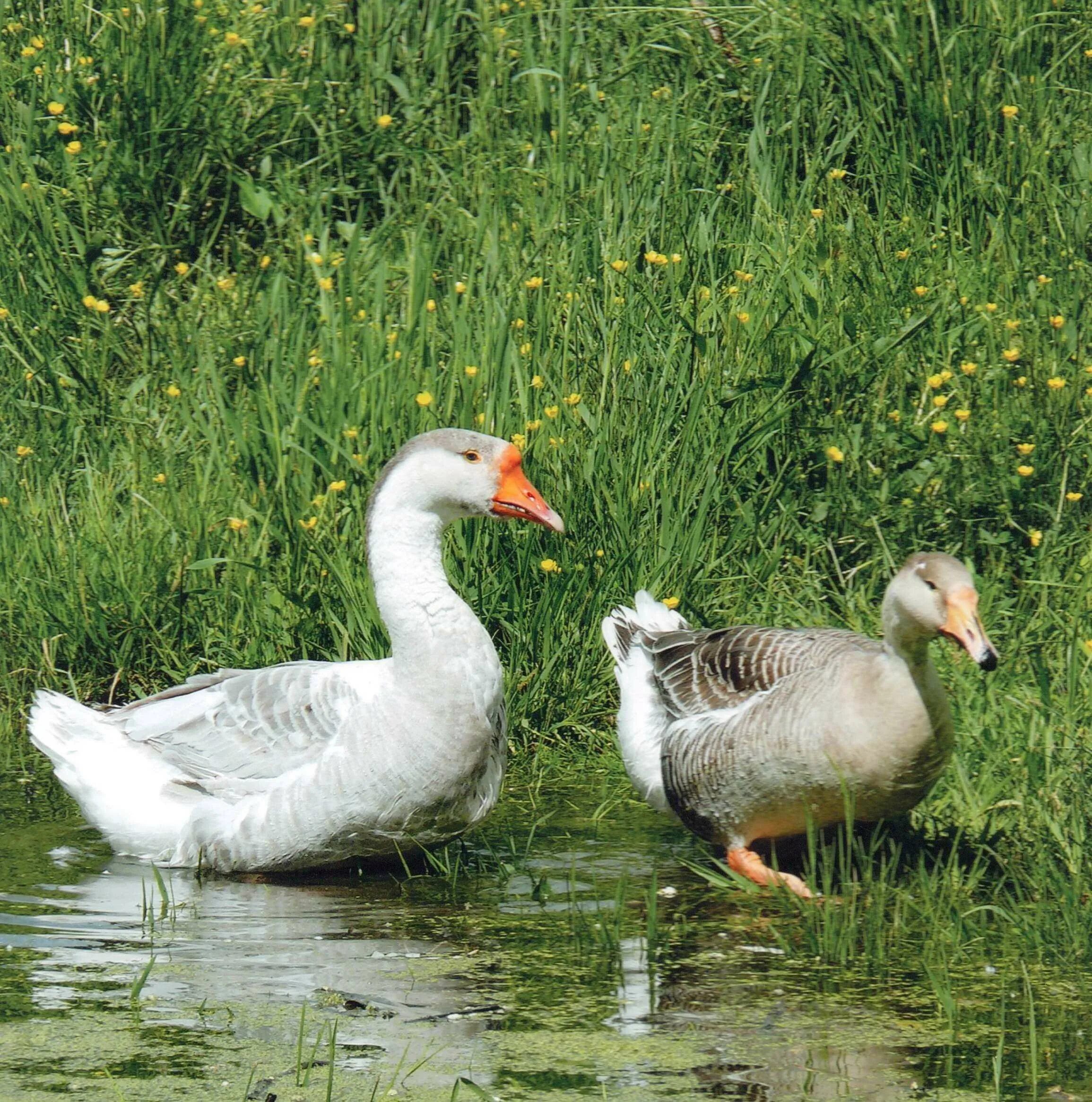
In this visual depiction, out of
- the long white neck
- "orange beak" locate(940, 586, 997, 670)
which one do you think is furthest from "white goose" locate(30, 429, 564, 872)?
"orange beak" locate(940, 586, 997, 670)

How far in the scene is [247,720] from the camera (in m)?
5.70

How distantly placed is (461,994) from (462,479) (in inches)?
65.4

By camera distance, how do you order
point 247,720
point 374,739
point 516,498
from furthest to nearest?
point 247,720
point 516,498
point 374,739

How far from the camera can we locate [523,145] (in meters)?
8.66

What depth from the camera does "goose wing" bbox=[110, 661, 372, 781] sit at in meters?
5.55

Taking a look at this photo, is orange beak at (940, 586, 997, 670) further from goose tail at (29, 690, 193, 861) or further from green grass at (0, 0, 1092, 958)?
goose tail at (29, 690, 193, 861)

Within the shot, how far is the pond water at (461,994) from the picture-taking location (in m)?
3.85

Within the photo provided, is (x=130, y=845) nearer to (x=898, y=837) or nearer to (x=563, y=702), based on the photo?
(x=563, y=702)

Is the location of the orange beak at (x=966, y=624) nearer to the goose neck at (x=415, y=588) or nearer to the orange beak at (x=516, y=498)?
the orange beak at (x=516, y=498)

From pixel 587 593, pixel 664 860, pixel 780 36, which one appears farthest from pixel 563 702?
pixel 780 36

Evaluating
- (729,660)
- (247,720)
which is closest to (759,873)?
(729,660)

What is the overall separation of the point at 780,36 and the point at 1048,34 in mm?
1302

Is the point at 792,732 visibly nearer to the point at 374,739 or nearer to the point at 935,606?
the point at 935,606

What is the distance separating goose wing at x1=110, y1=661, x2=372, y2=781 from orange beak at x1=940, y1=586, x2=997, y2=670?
5.93ft
